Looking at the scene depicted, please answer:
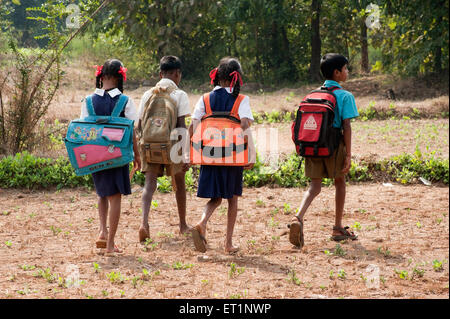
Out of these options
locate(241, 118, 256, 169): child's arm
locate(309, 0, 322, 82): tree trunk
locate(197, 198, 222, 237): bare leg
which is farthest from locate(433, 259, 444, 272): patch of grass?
locate(309, 0, 322, 82): tree trunk

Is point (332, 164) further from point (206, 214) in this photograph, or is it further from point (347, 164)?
point (206, 214)

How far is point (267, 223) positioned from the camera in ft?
20.0

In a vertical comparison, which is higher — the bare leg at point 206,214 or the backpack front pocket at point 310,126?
the backpack front pocket at point 310,126

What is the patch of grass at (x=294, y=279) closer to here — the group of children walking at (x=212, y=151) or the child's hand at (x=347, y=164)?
the group of children walking at (x=212, y=151)

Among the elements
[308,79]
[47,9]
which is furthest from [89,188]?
[308,79]

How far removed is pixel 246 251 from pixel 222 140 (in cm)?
102

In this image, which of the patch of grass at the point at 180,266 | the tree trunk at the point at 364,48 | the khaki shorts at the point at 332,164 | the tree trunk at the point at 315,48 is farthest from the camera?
the tree trunk at the point at 364,48

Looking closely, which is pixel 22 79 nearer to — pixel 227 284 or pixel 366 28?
pixel 227 284

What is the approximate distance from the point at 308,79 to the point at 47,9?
9.52m

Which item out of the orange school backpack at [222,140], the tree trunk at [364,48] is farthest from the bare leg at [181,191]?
the tree trunk at [364,48]

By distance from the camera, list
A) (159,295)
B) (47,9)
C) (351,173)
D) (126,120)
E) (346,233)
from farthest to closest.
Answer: (47,9), (351,173), (346,233), (126,120), (159,295)

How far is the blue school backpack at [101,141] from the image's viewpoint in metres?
4.76

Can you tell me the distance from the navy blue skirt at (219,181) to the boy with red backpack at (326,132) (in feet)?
2.03

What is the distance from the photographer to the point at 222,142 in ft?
15.8
